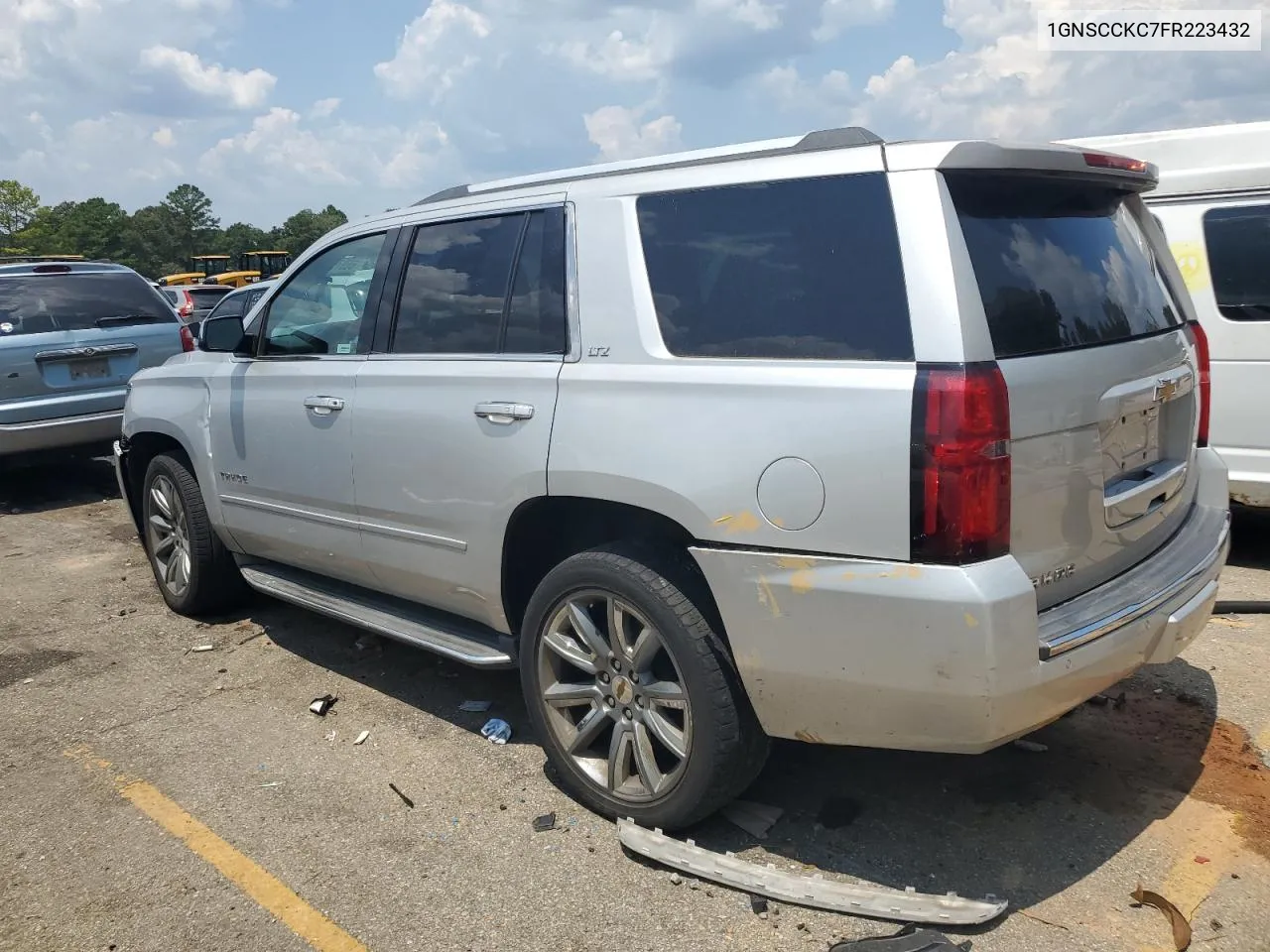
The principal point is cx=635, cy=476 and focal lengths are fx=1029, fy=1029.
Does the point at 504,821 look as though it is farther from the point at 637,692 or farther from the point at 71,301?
the point at 71,301

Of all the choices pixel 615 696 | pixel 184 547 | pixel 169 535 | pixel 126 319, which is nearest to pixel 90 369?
pixel 126 319

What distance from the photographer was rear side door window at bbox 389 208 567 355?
11.4 feet

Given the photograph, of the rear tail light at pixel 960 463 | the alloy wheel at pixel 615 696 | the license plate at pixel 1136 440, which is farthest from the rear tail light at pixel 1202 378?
the alloy wheel at pixel 615 696

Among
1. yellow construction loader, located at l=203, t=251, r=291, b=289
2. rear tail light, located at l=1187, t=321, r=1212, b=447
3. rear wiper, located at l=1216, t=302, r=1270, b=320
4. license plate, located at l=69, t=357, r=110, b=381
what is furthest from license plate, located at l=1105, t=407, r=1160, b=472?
yellow construction loader, located at l=203, t=251, r=291, b=289

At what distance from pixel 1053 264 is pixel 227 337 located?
3555 mm

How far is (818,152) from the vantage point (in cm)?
284

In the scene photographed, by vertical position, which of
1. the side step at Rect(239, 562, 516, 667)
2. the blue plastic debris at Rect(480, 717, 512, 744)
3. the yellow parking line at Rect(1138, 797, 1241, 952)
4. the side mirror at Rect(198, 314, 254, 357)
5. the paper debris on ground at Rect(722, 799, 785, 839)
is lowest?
the yellow parking line at Rect(1138, 797, 1241, 952)

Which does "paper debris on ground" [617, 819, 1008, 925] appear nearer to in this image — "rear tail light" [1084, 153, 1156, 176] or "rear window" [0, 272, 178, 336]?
"rear tail light" [1084, 153, 1156, 176]

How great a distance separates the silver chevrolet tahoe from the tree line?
257 feet

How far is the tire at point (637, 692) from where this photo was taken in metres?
2.95

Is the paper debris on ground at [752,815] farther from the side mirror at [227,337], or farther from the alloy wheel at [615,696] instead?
the side mirror at [227,337]

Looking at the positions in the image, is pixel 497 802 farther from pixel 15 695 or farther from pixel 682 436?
pixel 15 695

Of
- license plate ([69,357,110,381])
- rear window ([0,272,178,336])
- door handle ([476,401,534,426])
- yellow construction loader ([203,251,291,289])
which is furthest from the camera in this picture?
yellow construction loader ([203,251,291,289])

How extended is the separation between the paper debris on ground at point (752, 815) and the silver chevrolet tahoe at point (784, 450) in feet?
0.71
